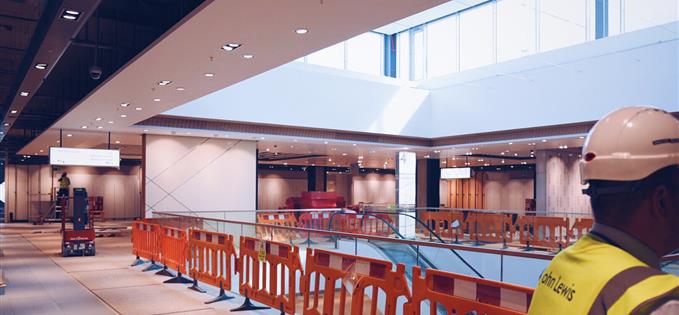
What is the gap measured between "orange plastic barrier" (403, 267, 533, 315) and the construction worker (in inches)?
94.9

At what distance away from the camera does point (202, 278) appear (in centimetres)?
838

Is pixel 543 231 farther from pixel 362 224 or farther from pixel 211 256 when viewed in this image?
pixel 211 256

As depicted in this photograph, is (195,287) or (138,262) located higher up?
(195,287)

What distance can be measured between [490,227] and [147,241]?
374 inches

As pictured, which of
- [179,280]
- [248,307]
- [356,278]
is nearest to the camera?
[356,278]

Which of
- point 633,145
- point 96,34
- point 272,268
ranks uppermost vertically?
point 96,34

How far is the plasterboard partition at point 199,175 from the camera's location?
680 inches

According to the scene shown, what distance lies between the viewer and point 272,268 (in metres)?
6.64

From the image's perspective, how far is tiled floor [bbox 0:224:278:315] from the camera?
724cm

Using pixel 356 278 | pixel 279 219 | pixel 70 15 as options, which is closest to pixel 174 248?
pixel 70 15

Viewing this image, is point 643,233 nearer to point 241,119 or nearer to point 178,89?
point 178,89

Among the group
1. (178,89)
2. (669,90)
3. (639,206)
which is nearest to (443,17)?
(669,90)

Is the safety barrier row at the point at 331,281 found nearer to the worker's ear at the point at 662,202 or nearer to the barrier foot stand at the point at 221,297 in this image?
the barrier foot stand at the point at 221,297

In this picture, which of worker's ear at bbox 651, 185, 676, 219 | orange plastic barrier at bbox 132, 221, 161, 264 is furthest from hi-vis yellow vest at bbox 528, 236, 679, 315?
orange plastic barrier at bbox 132, 221, 161, 264
